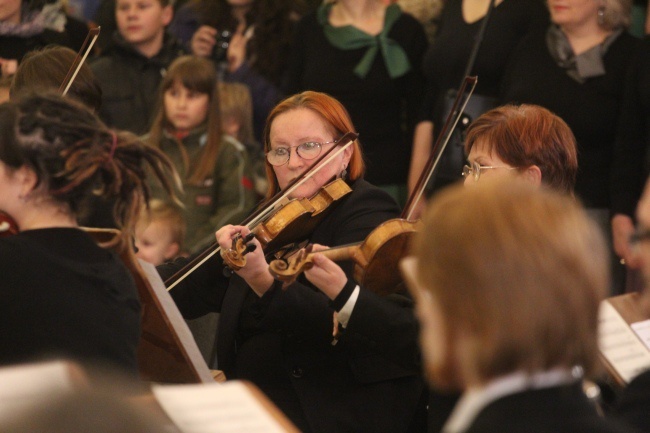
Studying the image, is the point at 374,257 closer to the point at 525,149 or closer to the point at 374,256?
the point at 374,256

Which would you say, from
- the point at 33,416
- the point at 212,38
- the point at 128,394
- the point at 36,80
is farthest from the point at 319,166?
the point at 212,38

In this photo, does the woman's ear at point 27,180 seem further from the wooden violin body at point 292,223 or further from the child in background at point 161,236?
the child in background at point 161,236

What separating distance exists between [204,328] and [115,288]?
49.7 inches

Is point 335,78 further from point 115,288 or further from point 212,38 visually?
point 115,288

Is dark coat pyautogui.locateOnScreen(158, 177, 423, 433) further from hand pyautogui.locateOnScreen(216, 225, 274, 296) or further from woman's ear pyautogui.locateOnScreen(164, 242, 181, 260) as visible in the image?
woman's ear pyautogui.locateOnScreen(164, 242, 181, 260)

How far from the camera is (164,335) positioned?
99.3 inches

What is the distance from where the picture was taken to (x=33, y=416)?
1.17m

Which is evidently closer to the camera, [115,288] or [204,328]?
[115,288]

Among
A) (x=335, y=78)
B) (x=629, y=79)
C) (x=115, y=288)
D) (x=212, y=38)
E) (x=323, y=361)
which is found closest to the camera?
(x=115, y=288)

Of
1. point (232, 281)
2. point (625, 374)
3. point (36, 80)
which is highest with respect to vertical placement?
point (36, 80)


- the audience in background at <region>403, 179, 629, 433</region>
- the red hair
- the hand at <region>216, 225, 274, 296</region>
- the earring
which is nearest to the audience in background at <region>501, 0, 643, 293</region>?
the earring

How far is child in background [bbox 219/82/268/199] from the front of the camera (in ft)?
17.1

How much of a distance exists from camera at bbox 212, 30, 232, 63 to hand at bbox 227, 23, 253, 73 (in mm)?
52

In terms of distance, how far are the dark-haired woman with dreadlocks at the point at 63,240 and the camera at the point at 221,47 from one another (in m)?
3.11
